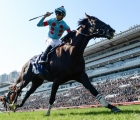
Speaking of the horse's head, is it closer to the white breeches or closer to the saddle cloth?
the white breeches

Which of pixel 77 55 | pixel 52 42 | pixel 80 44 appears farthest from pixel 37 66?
pixel 80 44

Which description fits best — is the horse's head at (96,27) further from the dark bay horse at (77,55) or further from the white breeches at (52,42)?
the white breeches at (52,42)

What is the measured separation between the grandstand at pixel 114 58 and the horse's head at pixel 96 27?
37907 mm

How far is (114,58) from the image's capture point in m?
52.5

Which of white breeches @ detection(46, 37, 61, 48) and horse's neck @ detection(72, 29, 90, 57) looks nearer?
horse's neck @ detection(72, 29, 90, 57)

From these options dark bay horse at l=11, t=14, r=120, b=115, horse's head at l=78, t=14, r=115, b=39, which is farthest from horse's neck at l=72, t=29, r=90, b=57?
horse's head at l=78, t=14, r=115, b=39

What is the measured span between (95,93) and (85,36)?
155cm

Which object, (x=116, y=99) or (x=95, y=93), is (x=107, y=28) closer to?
(x=95, y=93)

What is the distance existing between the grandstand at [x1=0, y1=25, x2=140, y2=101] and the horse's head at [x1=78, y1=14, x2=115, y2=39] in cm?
3791

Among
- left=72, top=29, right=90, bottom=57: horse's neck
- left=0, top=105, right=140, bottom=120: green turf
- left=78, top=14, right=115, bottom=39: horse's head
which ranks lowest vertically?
left=0, top=105, right=140, bottom=120: green turf

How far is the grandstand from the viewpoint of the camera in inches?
1842

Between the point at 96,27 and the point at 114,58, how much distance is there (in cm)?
4762

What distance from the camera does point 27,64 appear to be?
7.56m

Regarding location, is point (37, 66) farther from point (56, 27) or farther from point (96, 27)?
point (96, 27)
